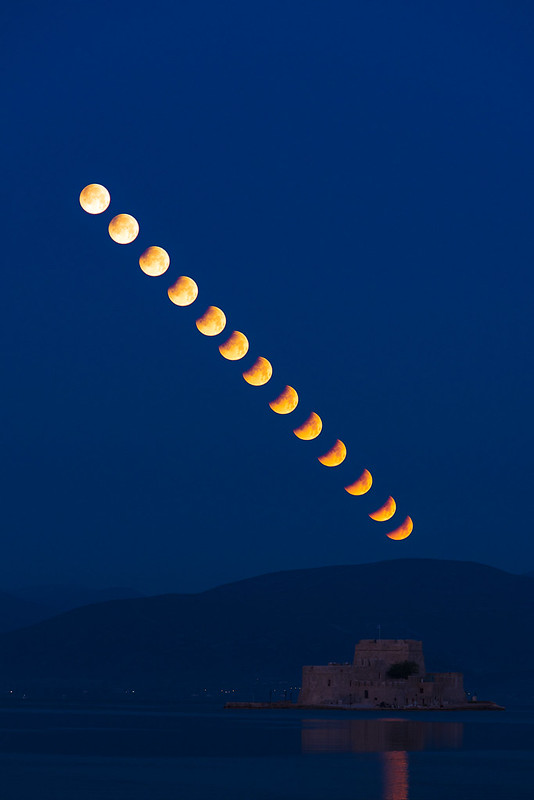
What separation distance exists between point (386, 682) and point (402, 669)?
2252 mm

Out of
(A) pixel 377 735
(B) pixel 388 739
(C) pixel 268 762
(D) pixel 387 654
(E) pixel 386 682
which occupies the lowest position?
(C) pixel 268 762

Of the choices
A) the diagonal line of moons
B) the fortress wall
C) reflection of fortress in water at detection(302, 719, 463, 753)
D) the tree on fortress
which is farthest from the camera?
the tree on fortress

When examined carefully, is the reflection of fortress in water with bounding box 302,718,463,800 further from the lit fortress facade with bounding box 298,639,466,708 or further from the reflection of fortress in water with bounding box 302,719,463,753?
the lit fortress facade with bounding box 298,639,466,708

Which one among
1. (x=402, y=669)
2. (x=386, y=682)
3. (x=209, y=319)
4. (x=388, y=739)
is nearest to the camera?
(x=209, y=319)

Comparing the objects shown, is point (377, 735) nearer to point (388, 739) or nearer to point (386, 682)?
point (388, 739)

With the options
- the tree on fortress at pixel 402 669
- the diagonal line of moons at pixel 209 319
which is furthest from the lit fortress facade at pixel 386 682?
the diagonal line of moons at pixel 209 319

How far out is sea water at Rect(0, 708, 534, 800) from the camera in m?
44.7

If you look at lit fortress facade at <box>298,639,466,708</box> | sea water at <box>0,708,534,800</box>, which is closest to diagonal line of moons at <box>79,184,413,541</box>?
sea water at <box>0,708,534,800</box>

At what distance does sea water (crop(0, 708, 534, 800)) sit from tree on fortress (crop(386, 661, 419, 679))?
80.9 ft

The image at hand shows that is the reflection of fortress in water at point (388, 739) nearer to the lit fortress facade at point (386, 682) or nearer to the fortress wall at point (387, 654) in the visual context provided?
the lit fortress facade at point (386, 682)

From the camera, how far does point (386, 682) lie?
119312mm

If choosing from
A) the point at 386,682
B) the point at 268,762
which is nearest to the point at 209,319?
the point at 268,762

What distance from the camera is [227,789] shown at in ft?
152

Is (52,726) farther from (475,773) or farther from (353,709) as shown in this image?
(475,773)
